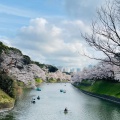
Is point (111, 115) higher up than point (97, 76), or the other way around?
point (97, 76)

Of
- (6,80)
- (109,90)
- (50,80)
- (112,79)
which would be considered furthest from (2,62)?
(50,80)

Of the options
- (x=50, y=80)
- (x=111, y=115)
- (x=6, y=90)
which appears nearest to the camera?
(x=111, y=115)

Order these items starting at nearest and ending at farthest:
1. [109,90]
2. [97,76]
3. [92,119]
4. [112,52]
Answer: [112,52]
[92,119]
[109,90]
[97,76]

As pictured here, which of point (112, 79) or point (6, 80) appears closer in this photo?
point (6, 80)

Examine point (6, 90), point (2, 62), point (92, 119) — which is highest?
point (2, 62)

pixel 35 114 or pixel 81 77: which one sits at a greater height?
pixel 81 77

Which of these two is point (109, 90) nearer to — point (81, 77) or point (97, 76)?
point (97, 76)

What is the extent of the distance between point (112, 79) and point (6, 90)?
46.9m

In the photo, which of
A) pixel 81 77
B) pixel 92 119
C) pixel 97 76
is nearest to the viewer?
pixel 92 119

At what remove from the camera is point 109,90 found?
7525cm

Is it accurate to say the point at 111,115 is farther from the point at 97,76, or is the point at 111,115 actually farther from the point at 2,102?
the point at 97,76

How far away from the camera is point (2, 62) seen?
5850 cm

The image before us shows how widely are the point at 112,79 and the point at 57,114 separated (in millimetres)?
48583

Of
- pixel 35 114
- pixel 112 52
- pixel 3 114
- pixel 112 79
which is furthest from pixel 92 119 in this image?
pixel 112 79
